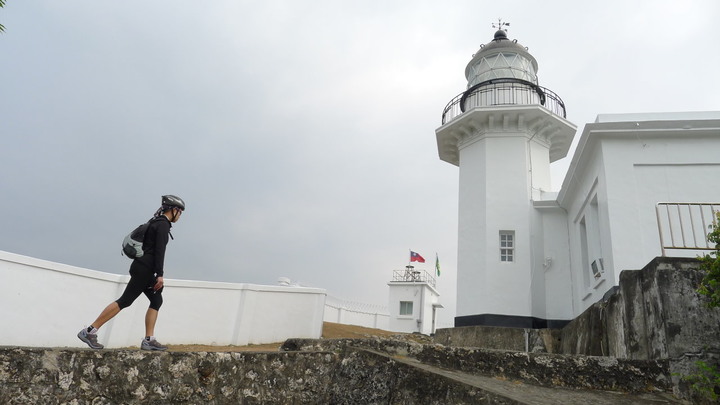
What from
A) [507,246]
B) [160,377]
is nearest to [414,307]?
[507,246]

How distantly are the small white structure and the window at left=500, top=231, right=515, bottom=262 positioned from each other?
1417 centimetres

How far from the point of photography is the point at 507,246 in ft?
39.5

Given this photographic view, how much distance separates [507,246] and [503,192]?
1438mm

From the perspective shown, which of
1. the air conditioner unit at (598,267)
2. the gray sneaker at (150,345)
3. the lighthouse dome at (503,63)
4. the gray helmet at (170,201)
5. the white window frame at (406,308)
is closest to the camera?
the gray sneaker at (150,345)

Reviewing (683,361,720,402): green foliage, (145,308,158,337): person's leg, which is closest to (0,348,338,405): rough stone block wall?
(145,308,158,337): person's leg

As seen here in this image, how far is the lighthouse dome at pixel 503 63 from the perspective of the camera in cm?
1483

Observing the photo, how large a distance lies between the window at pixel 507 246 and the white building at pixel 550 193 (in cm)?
3

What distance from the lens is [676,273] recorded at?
4016 mm

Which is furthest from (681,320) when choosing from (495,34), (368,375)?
(495,34)

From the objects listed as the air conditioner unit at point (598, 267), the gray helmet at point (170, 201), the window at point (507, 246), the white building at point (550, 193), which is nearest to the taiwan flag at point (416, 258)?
the white building at point (550, 193)

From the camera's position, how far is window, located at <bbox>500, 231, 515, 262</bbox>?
11.9 meters

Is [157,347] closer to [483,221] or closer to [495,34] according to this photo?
[483,221]

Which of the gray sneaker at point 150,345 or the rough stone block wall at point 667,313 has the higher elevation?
the rough stone block wall at point 667,313

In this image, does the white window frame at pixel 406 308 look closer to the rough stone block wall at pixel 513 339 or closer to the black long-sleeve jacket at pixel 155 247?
the rough stone block wall at pixel 513 339
